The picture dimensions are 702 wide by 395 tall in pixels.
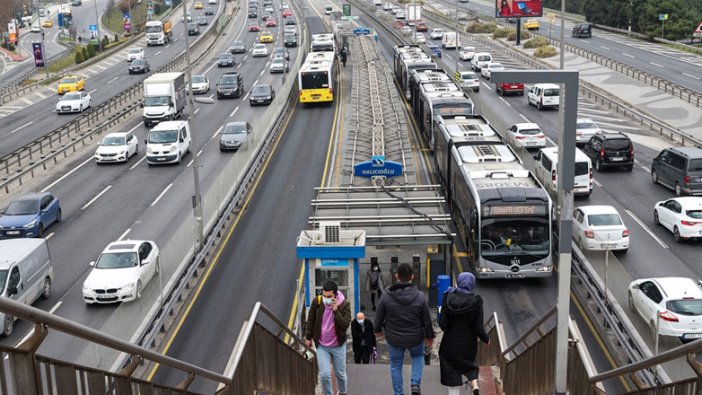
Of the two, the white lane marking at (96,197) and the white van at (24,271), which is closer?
the white van at (24,271)

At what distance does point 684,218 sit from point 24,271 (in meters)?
22.3

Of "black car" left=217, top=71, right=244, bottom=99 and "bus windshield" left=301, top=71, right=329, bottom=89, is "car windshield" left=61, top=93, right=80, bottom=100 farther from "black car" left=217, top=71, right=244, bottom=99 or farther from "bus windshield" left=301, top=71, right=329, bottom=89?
"bus windshield" left=301, top=71, right=329, bottom=89

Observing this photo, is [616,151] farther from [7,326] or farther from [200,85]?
[200,85]

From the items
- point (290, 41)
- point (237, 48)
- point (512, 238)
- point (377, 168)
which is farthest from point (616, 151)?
point (290, 41)

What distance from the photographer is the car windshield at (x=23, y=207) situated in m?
33.4

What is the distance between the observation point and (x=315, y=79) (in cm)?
6119

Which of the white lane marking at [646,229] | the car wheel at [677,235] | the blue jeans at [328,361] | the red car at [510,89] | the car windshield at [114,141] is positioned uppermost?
the blue jeans at [328,361]

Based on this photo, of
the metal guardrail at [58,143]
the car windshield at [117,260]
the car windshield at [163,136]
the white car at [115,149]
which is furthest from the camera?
the white car at [115,149]

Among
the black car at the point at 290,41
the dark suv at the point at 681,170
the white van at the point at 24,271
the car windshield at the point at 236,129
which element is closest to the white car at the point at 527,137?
the dark suv at the point at 681,170

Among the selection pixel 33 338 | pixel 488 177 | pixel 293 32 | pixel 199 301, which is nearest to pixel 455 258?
pixel 488 177

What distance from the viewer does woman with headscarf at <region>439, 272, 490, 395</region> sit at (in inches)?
400

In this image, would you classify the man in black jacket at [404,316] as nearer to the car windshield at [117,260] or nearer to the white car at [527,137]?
the car windshield at [117,260]

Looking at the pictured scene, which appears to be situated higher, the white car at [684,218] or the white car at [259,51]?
the white car at [259,51]

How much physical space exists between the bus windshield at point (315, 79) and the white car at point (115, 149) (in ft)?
54.9
